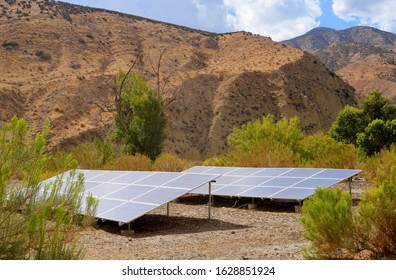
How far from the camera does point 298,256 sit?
7.92m

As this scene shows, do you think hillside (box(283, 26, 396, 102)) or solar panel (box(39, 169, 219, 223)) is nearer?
solar panel (box(39, 169, 219, 223))

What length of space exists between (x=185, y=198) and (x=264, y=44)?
52656mm

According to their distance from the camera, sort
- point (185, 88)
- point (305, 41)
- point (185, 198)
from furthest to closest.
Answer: point (305, 41), point (185, 88), point (185, 198)

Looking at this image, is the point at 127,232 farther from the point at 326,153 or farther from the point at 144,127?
the point at 144,127

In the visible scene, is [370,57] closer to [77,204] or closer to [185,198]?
[185,198]

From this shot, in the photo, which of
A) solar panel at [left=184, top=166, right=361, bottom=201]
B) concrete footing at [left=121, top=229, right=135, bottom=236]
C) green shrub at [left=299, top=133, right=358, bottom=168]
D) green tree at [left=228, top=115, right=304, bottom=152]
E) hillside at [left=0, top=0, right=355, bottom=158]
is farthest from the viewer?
hillside at [left=0, top=0, right=355, bottom=158]

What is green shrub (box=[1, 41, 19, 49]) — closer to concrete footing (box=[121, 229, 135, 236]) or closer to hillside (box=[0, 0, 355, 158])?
hillside (box=[0, 0, 355, 158])

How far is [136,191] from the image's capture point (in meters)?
13.1

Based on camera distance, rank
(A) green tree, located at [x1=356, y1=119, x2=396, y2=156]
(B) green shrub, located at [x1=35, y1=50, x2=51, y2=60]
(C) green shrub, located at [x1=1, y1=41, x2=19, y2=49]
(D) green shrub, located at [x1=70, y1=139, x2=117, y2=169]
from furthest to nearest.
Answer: (B) green shrub, located at [x1=35, y1=50, x2=51, y2=60] < (C) green shrub, located at [x1=1, y1=41, x2=19, y2=49] < (D) green shrub, located at [x1=70, y1=139, x2=117, y2=169] < (A) green tree, located at [x1=356, y1=119, x2=396, y2=156]

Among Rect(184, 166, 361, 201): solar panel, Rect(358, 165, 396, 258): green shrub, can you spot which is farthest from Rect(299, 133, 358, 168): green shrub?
Rect(358, 165, 396, 258): green shrub

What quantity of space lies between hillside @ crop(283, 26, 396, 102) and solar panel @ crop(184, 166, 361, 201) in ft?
171

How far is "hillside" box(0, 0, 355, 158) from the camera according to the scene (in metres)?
48.6

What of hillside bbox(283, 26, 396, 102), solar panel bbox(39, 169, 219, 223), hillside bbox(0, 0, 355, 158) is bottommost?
solar panel bbox(39, 169, 219, 223)
